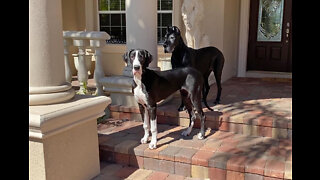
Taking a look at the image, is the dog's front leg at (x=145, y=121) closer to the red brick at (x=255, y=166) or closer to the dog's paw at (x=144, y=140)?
the dog's paw at (x=144, y=140)

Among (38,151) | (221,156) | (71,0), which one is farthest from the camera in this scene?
(71,0)

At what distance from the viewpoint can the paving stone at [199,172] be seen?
3289mm

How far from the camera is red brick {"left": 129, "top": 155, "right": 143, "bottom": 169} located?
3.59 m

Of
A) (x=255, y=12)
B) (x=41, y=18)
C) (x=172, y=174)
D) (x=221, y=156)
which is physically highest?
(x=255, y=12)

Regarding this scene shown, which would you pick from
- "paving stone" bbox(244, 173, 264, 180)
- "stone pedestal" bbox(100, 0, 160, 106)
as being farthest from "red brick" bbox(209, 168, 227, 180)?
"stone pedestal" bbox(100, 0, 160, 106)

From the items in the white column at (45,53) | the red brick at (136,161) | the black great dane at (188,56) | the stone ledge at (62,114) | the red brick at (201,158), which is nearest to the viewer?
the stone ledge at (62,114)

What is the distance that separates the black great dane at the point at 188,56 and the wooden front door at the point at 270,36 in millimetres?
3324

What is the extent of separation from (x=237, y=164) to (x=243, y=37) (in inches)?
191

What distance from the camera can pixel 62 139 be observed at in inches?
115

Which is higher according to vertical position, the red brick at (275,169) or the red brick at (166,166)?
the red brick at (275,169)

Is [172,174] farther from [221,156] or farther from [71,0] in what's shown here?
[71,0]

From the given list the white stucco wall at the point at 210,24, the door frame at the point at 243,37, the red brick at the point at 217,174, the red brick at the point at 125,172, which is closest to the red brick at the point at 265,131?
the red brick at the point at 217,174
